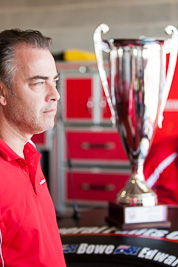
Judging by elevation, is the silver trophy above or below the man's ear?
below

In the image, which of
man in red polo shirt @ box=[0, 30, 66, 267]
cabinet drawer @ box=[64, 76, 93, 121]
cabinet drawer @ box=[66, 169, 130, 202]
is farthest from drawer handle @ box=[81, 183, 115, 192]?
man in red polo shirt @ box=[0, 30, 66, 267]

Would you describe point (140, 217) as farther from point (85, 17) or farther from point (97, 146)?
point (85, 17)

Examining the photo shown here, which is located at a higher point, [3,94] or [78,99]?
[3,94]

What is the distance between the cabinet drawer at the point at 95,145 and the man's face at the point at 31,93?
268 centimetres

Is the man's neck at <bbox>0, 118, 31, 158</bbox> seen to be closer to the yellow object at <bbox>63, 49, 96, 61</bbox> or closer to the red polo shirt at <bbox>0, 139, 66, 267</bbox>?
the red polo shirt at <bbox>0, 139, 66, 267</bbox>

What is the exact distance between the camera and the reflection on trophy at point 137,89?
147cm

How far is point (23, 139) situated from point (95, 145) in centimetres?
275

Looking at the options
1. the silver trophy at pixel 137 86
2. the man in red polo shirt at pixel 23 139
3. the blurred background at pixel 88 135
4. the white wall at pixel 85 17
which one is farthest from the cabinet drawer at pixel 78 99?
the man in red polo shirt at pixel 23 139

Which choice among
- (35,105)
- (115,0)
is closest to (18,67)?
(35,105)

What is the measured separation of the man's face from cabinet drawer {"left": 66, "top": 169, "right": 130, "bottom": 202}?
8.92 feet

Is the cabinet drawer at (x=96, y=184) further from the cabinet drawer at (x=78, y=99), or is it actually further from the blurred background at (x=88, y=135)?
the cabinet drawer at (x=78, y=99)

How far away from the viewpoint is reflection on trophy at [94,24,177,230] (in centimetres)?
147

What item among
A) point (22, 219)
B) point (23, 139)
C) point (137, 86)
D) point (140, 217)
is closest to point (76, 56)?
point (137, 86)

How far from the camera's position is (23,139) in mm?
1002
